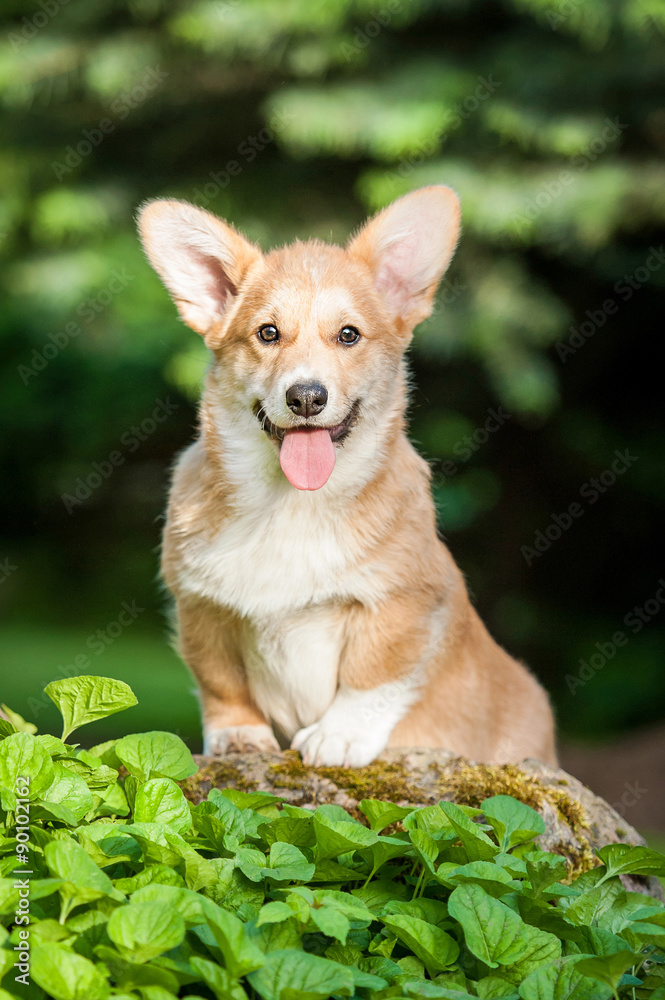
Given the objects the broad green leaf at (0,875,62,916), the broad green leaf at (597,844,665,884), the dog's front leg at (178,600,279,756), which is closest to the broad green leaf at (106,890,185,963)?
the broad green leaf at (0,875,62,916)

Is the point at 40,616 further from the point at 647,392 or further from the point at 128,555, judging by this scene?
the point at 647,392

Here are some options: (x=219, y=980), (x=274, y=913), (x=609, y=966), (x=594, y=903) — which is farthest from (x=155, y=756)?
(x=609, y=966)

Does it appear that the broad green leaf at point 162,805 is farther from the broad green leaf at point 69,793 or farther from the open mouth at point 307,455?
the open mouth at point 307,455

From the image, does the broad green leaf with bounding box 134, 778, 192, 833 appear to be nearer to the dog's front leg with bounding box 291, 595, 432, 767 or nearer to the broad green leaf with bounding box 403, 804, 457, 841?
the broad green leaf with bounding box 403, 804, 457, 841

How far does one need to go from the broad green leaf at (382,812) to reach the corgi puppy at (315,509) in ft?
3.20

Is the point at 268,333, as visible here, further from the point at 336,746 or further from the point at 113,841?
the point at 113,841

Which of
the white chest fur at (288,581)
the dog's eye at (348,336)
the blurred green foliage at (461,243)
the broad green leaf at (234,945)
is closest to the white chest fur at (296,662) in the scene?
the white chest fur at (288,581)

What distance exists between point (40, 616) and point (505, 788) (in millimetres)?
8761

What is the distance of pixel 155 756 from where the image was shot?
2.05 metres

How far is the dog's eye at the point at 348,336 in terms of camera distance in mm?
3127

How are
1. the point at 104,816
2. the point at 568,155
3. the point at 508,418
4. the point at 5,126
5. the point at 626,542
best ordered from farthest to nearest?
the point at 626,542
the point at 508,418
the point at 5,126
the point at 568,155
the point at 104,816

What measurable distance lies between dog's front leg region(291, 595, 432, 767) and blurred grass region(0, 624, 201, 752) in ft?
14.7

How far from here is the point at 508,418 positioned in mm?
8305

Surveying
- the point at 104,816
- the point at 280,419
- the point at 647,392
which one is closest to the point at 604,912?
the point at 104,816
